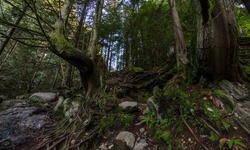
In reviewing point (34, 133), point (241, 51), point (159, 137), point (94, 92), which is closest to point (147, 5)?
point (241, 51)

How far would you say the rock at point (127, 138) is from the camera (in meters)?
2.68

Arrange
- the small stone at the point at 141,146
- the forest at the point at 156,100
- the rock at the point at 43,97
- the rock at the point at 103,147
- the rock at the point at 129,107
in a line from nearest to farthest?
the forest at the point at 156,100 → the small stone at the point at 141,146 → the rock at the point at 103,147 → the rock at the point at 129,107 → the rock at the point at 43,97

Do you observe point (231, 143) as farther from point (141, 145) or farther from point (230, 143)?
point (141, 145)

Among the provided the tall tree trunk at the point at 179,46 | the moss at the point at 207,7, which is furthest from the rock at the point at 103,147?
the moss at the point at 207,7

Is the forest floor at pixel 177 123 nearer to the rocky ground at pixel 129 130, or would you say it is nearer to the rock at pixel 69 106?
the rocky ground at pixel 129 130

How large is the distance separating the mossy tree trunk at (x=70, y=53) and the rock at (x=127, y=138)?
1912mm

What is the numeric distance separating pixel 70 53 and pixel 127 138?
2.29 metres

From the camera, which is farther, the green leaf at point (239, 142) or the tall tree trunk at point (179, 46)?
the tall tree trunk at point (179, 46)

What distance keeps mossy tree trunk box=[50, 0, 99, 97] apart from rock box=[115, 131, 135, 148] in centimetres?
191

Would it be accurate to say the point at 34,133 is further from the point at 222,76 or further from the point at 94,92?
the point at 222,76

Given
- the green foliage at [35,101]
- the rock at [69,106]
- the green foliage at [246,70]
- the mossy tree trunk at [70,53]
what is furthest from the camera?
the green foliage at [35,101]

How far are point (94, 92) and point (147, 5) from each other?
4.53 metres

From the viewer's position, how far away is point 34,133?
3670mm

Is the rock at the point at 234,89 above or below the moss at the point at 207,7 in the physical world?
below
